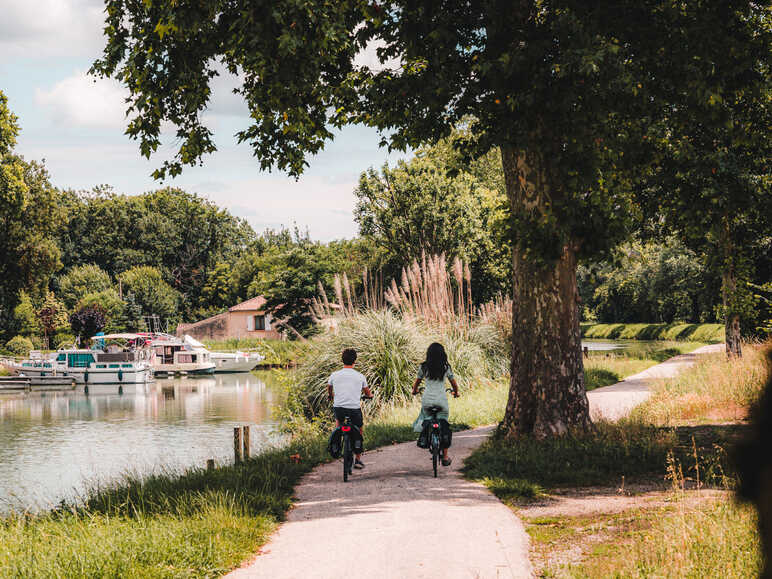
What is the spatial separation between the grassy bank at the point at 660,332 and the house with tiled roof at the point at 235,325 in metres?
36.1

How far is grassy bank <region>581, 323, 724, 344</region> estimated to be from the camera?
5138 centimetres

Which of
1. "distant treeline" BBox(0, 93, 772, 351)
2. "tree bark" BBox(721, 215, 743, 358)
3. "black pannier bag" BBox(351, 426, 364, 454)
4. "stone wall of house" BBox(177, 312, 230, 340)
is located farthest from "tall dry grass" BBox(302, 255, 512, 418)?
"stone wall of house" BBox(177, 312, 230, 340)

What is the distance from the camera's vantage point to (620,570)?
524 centimetres

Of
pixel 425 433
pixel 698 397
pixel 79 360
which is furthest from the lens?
pixel 79 360

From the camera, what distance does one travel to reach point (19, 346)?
56.3 meters

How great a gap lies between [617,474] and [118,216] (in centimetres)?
8863

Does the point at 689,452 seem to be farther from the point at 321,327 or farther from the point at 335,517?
the point at 321,327

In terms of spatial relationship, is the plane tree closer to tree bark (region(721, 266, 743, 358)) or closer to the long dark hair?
the long dark hair

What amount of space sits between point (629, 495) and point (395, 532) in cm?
294

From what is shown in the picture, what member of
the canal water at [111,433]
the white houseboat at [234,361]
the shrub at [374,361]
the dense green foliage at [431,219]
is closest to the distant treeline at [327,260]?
A: the dense green foliage at [431,219]

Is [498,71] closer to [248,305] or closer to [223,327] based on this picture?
[248,305]

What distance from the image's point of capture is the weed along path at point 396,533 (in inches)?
233

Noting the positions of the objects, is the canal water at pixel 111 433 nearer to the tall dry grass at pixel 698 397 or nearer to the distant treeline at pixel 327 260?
the distant treeline at pixel 327 260

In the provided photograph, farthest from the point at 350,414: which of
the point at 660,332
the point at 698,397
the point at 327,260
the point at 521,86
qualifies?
the point at 660,332
